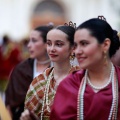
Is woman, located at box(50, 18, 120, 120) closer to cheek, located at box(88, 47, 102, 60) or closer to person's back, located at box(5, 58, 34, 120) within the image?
cheek, located at box(88, 47, 102, 60)

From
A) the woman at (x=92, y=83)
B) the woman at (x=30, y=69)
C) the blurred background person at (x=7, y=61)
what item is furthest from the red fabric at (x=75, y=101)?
the blurred background person at (x=7, y=61)

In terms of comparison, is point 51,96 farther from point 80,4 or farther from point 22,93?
point 80,4

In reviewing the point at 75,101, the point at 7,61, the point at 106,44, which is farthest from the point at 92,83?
the point at 7,61

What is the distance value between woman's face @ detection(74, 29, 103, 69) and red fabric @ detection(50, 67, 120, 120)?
6.1 inches

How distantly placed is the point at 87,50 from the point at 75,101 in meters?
0.38

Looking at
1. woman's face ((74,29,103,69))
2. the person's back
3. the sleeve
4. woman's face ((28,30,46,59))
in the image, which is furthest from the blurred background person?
woman's face ((74,29,103,69))

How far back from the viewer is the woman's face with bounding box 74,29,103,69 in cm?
460

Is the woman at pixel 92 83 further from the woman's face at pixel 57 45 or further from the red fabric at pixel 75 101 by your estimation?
the woman's face at pixel 57 45

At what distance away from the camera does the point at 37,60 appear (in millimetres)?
7438

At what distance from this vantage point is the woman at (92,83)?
4516 millimetres

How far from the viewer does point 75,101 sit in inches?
180

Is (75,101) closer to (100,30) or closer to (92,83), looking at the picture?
(92,83)

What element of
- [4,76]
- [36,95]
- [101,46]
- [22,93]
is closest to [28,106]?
[36,95]

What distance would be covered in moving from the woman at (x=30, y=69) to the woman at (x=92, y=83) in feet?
8.58
